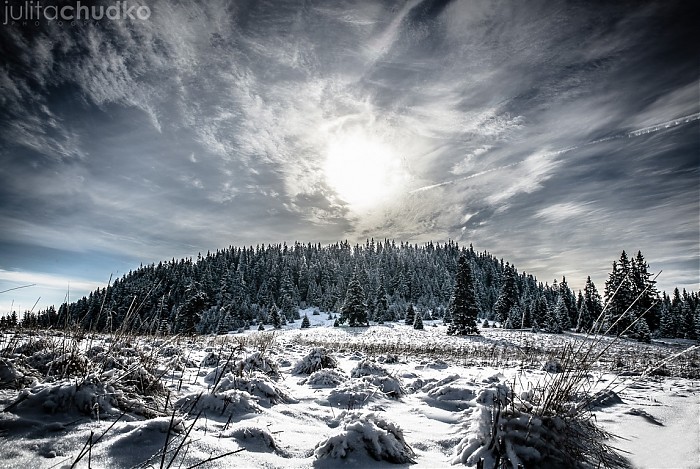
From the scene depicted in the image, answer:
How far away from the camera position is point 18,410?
2605 mm

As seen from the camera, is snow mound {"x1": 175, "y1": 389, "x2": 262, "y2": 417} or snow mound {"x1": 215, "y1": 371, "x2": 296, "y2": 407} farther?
snow mound {"x1": 215, "y1": 371, "x2": 296, "y2": 407}

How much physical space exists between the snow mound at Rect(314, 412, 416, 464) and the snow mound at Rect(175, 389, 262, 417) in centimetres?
141

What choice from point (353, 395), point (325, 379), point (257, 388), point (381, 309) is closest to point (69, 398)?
point (257, 388)

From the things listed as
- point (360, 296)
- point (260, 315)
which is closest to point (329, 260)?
point (260, 315)

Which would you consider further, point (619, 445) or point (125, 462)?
point (619, 445)

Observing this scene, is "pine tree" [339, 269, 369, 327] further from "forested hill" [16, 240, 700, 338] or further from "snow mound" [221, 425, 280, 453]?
"snow mound" [221, 425, 280, 453]

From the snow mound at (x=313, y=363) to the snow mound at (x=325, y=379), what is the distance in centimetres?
131

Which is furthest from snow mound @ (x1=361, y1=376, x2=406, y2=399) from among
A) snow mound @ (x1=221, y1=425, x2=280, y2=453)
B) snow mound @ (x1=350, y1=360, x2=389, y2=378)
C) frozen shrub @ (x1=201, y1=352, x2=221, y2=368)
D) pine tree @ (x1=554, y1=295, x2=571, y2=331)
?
pine tree @ (x1=554, y1=295, x2=571, y2=331)

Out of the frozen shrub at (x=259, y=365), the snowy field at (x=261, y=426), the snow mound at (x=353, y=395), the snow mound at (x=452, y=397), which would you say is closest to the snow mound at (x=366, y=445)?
the snowy field at (x=261, y=426)

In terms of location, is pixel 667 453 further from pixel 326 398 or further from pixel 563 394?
pixel 326 398

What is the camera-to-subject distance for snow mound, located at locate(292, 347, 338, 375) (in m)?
7.71

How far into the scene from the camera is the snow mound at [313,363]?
7707 millimetres

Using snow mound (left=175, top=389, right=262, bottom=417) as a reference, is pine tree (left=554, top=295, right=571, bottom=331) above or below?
above

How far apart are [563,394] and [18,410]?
4.56 meters
